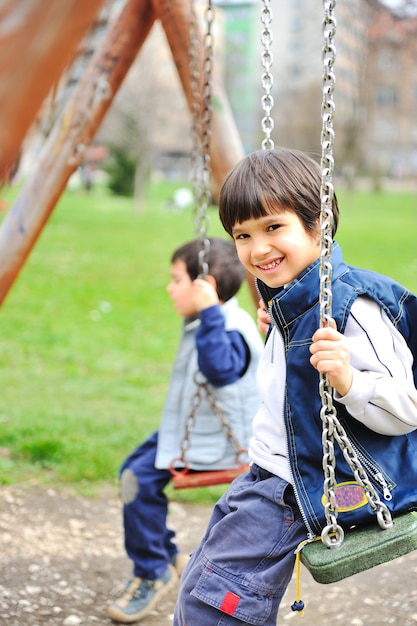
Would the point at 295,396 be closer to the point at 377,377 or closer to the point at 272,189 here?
the point at 377,377

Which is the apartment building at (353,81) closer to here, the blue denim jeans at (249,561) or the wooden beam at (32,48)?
the blue denim jeans at (249,561)

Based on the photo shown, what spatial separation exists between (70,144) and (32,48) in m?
2.80

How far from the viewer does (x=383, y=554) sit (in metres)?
1.95

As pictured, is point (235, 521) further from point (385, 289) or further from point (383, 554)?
point (385, 289)

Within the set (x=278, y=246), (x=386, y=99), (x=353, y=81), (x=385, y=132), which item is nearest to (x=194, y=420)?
(x=278, y=246)

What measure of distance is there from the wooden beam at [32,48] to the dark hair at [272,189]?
1097 millimetres

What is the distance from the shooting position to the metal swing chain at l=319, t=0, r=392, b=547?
6.08 feet

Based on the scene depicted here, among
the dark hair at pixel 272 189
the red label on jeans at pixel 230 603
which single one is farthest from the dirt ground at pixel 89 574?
the dark hair at pixel 272 189

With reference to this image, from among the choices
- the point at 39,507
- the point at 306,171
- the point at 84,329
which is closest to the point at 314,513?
the point at 306,171

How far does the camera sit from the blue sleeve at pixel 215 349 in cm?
292

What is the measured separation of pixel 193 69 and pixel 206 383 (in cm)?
119

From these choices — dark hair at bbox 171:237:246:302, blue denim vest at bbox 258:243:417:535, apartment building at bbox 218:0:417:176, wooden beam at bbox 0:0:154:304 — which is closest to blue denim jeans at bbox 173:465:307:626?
blue denim vest at bbox 258:243:417:535

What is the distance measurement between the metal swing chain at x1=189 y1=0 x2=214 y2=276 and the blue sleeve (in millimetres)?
168

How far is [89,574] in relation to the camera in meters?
3.48
